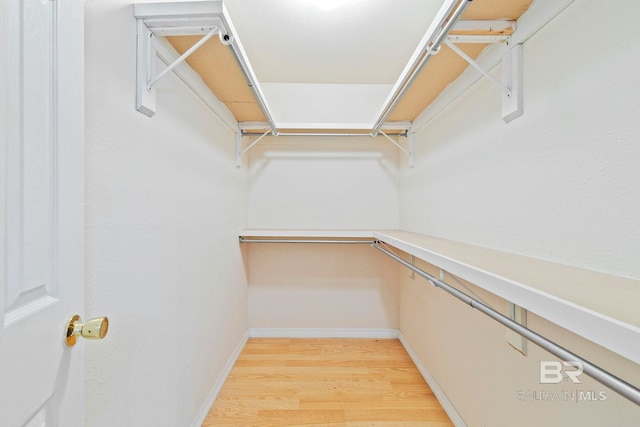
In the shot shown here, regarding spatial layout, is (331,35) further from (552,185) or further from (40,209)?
(40,209)

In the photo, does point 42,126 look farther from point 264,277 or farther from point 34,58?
point 264,277

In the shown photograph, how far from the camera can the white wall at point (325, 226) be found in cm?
229

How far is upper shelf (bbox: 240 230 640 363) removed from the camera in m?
0.39

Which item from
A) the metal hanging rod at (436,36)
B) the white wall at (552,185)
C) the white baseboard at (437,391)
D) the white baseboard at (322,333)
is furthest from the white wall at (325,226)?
the metal hanging rod at (436,36)

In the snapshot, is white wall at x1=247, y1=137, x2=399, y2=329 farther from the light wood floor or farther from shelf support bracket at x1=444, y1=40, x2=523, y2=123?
shelf support bracket at x1=444, y1=40, x2=523, y2=123

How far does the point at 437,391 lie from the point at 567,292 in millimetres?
A: 1354

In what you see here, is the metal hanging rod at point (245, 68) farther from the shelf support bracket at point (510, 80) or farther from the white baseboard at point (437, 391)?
the white baseboard at point (437, 391)

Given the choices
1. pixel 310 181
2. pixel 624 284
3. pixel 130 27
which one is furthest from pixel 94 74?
pixel 310 181

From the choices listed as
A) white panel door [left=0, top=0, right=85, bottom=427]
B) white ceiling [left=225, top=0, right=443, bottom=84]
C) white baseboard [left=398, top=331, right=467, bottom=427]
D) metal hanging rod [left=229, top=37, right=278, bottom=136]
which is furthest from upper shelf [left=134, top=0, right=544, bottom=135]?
white baseboard [left=398, top=331, right=467, bottom=427]

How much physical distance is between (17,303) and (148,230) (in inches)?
21.6

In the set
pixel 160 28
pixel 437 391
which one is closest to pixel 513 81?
pixel 160 28

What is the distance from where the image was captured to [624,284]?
58 cm

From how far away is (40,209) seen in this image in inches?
18.0

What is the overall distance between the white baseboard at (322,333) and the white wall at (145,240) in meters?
0.74
